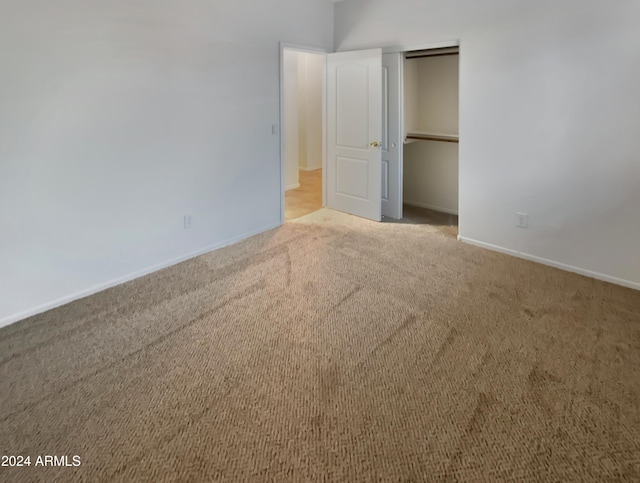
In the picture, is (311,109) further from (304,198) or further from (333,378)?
(333,378)

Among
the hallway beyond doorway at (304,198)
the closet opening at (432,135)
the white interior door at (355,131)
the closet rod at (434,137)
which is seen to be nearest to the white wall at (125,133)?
the white interior door at (355,131)

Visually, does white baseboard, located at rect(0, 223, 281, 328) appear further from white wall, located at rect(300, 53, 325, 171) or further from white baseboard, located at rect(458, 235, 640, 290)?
white wall, located at rect(300, 53, 325, 171)

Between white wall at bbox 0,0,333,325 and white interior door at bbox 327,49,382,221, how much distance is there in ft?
2.76

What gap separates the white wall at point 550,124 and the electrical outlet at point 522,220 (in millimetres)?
39

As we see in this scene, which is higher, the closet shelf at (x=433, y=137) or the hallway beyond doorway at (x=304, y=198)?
the closet shelf at (x=433, y=137)

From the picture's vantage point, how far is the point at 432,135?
5.48m

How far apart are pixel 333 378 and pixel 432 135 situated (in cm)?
405

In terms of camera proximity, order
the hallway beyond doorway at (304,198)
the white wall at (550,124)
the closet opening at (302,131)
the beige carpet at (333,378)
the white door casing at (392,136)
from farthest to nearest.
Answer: the closet opening at (302,131) < the hallway beyond doorway at (304,198) < the white door casing at (392,136) < the white wall at (550,124) < the beige carpet at (333,378)

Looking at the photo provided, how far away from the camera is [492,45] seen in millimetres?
3848

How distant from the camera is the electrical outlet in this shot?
3.93 metres

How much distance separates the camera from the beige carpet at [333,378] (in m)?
1.77

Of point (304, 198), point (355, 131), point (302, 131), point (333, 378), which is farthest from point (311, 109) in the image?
point (333, 378)

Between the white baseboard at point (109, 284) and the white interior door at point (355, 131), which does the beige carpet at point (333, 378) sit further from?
the white interior door at point (355, 131)

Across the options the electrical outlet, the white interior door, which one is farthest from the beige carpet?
the white interior door
